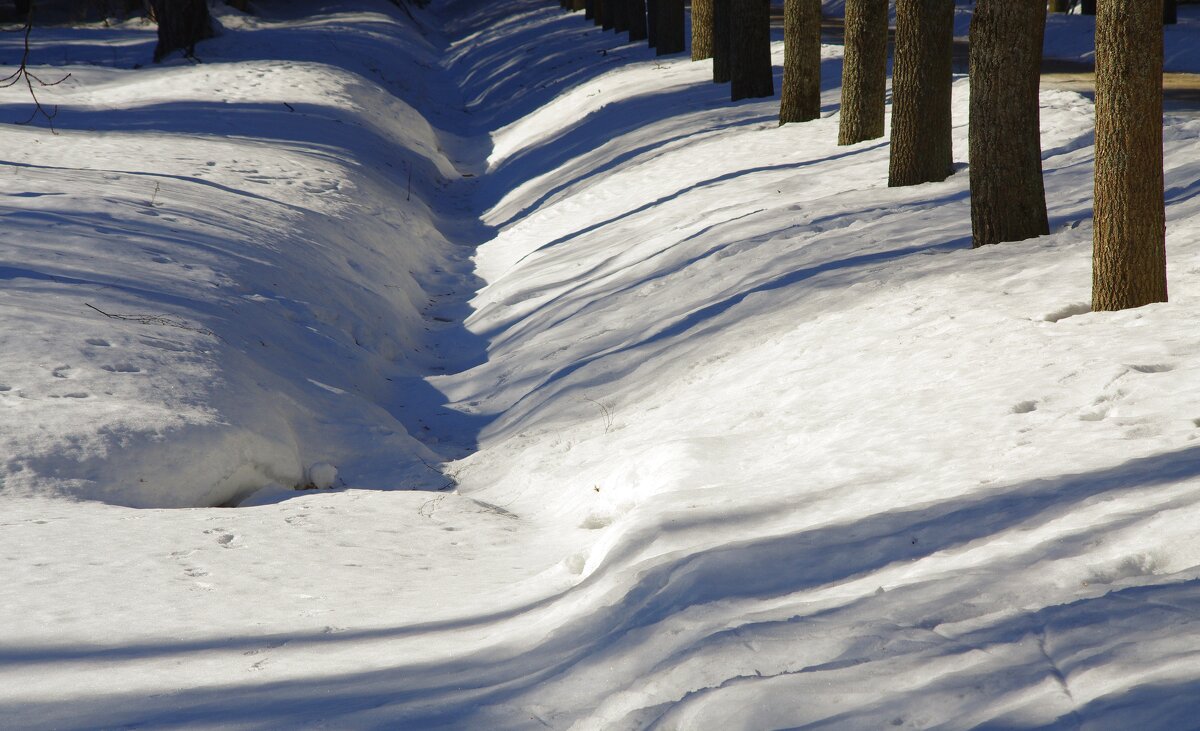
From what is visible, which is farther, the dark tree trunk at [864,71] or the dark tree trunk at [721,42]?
the dark tree trunk at [721,42]

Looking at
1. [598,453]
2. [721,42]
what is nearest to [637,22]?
[721,42]

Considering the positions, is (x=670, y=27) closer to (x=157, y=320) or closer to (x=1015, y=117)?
(x=1015, y=117)

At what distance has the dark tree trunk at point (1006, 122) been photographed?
7520 millimetres

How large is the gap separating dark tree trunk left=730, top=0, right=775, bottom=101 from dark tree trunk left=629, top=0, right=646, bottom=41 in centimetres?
1181

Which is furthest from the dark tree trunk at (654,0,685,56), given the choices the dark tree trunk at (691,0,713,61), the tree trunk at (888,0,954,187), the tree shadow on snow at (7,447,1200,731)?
the tree shadow on snow at (7,447,1200,731)

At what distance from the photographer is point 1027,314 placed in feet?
21.4

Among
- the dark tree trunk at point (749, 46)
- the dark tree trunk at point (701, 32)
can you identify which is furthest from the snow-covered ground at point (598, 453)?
the dark tree trunk at point (701, 32)

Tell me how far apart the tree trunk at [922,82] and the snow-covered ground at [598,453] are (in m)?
0.53

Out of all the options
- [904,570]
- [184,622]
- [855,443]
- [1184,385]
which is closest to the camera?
[904,570]

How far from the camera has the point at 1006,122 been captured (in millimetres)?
7738

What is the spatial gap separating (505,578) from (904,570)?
2.08 metres

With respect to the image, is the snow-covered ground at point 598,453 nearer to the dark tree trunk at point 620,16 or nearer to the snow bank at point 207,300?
the snow bank at point 207,300

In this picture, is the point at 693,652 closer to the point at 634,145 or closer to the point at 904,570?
the point at 904,570

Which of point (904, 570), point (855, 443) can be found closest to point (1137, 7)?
point (855, 443)
